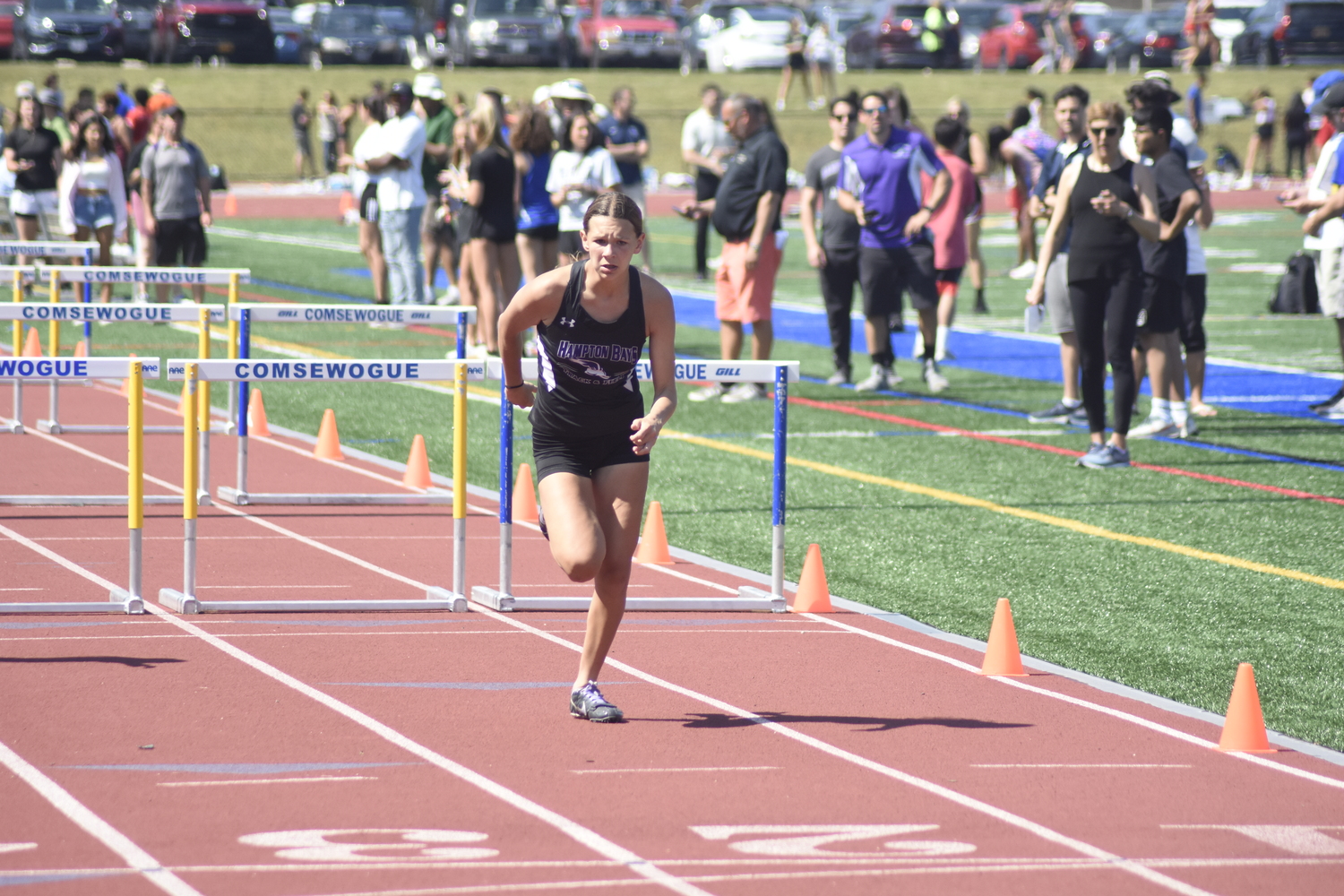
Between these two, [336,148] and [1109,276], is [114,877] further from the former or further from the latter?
[336,148]

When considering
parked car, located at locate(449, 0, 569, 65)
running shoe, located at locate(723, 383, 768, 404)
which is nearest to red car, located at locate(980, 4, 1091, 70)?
parked car, located at locate(449, 0, 569, 65)

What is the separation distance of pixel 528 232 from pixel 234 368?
8.40 meters

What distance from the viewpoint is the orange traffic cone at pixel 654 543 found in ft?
30.1

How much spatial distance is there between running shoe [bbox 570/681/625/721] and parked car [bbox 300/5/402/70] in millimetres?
38110

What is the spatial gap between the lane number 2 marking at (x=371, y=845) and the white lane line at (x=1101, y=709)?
8.34 feet

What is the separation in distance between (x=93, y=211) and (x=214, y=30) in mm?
24587

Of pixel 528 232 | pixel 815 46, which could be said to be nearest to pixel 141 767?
pixel 528 232

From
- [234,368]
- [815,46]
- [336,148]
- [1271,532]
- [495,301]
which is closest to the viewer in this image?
[234,368]

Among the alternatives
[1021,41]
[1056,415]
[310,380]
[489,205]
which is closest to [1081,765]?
[310,380]

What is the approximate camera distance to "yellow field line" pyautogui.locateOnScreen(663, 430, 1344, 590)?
8977 millimetres

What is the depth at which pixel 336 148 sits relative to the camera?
3766 cm

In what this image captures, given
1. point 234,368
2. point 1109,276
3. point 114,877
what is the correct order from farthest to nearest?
point 1109,276
point 234,368
point 114,877

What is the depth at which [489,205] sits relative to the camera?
1579 centimetres

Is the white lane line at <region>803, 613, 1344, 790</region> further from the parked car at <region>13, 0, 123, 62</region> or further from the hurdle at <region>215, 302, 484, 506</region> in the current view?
the parked car at <region>13, 0, 123, 62</region>
